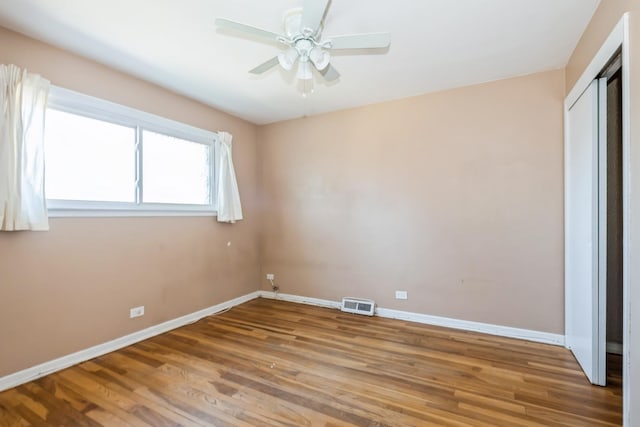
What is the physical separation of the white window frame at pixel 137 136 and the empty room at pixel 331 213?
2 centimetres

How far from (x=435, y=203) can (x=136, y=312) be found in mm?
3375

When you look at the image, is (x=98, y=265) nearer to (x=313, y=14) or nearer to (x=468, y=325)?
(x=313, y=14)

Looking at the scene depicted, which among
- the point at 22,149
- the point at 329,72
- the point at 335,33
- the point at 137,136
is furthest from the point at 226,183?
the point at 335,33

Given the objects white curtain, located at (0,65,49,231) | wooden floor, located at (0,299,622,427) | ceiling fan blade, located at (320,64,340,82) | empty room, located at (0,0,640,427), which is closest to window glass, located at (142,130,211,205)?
empty room, located at (0,0,640,427)

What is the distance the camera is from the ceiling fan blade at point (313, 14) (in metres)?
1.55

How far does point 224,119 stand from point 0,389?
333 centimetres

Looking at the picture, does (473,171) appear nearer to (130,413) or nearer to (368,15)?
(368,15)

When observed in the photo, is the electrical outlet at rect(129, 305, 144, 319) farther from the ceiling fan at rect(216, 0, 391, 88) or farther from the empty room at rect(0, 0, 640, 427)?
the ceiling fan at rect(216, 0, 391, 88)

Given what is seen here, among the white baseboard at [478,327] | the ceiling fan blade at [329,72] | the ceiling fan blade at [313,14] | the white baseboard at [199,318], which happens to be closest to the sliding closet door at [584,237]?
the white baseboard at [478,327]

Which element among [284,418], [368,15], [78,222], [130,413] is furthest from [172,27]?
[284,418]

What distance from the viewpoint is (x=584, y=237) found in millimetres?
2256

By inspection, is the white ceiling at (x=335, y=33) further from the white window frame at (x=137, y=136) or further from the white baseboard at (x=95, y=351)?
the white baseboard at (x=95, y=351)

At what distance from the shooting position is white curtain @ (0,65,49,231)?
6.75ft

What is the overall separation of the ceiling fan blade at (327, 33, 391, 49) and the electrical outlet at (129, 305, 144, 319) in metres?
2.99
